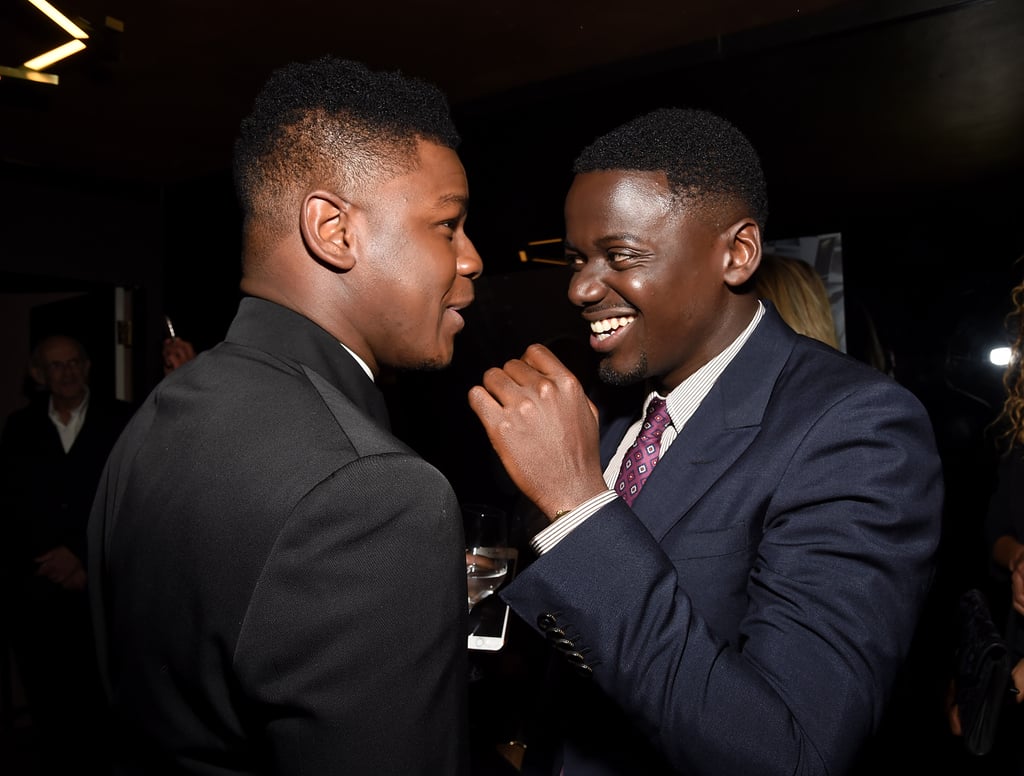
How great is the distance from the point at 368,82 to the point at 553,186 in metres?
2.81

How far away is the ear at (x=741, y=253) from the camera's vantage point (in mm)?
1554

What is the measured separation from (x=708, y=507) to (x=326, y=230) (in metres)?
0.74

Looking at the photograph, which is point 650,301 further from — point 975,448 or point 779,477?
point 975,448

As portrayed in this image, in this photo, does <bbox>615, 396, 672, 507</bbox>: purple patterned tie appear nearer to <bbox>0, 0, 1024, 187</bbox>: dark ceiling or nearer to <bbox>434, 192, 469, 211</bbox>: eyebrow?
<bbox>434, 192, 469, 211</bbox>: eyebrow

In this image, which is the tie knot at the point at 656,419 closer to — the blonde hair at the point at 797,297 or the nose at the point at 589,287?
the nose at the point at 589,287

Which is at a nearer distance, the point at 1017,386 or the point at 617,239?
the point at 617,239

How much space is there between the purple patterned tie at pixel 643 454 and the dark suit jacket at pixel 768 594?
21 cm

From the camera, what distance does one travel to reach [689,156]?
154cm

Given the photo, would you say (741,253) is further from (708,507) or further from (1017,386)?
(1017,386)

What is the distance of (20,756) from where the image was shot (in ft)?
14.4

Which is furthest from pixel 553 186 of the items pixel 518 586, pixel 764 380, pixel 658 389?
pixel 518 586

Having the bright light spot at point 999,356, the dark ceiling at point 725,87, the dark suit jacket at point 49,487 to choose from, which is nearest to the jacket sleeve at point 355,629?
the dark ceiling at point 725,87

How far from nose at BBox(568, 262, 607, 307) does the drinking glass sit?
1.62 ft

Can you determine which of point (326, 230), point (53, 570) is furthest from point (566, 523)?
point (53, 570)
